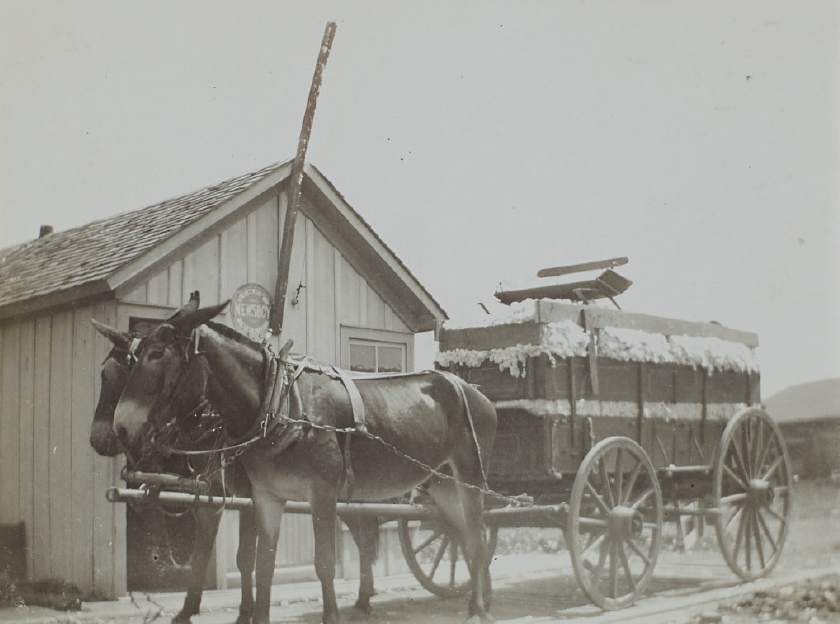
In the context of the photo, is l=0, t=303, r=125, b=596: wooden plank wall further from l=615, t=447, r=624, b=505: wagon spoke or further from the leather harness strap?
l=615, t=447, r=624, b=505: wagon spoke

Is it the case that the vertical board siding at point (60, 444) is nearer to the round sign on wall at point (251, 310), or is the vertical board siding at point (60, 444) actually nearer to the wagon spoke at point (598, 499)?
the round sign on wall at point (251, 310)

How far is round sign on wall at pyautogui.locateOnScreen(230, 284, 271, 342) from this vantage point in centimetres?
780

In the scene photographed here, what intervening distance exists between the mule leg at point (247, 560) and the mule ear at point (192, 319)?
4.40 feet

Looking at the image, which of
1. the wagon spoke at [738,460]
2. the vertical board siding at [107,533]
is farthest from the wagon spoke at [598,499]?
the vertical board siding at [107,533]

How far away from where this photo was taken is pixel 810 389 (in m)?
16.1

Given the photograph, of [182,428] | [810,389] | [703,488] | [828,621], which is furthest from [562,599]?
[810,389]

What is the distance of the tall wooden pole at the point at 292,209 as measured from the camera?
7.51m

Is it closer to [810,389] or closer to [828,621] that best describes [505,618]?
[828,621]

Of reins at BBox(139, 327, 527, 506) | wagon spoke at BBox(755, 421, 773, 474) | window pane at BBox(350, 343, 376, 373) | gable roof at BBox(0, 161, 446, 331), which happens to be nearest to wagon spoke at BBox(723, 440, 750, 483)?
wagon spoke at BBox(755, 421, 773, 474)

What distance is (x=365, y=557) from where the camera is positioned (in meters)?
6.65

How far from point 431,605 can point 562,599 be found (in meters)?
1.15

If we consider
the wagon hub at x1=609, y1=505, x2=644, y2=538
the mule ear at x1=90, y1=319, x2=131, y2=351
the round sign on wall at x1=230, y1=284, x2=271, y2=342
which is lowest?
the wagon hub at x1=609, y1=505, x2=644, y2=538

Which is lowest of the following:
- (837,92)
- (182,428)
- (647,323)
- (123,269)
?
(182,428)

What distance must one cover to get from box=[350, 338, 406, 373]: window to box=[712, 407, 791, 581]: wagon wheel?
3566 millimetres
